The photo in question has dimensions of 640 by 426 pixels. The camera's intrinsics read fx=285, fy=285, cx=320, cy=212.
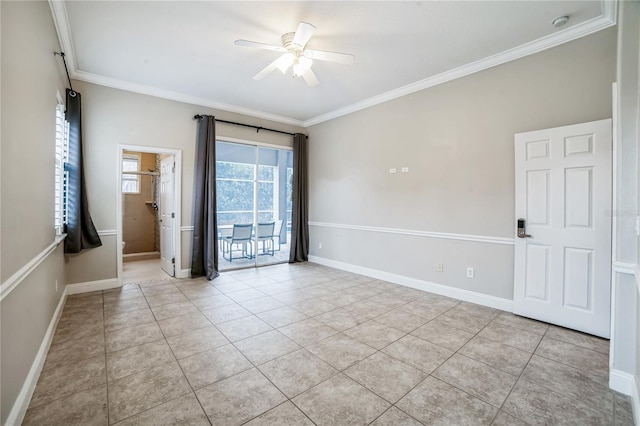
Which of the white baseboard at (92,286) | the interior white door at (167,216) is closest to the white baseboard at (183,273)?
the interior white door at (167,216)

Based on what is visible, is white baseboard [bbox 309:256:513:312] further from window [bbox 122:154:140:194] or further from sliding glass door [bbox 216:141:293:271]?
window [bbox 122:154:140:194]

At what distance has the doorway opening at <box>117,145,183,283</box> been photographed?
4.97 m

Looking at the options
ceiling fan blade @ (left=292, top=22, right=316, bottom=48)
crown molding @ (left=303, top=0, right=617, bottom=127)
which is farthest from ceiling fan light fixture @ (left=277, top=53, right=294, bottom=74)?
crown molding @ (left=303, top=0, right=617, bottom=127)

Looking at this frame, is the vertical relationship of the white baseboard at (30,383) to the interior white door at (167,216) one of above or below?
below

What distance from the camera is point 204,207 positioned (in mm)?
4777

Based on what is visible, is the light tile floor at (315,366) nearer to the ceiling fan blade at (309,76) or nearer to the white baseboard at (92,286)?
the white baseboard at (92,286)

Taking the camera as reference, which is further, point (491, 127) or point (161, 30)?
point (491, 127)

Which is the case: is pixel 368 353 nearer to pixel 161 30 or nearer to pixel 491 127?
pixel 491 127

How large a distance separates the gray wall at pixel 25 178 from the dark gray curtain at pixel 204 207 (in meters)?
2.11

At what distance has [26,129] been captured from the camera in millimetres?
1903

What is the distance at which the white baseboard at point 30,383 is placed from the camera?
160 centimetres

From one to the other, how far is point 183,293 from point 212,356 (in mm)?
1902

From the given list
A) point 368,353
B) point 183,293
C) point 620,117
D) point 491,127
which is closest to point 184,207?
point 183,293

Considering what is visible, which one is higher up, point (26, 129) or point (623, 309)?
point (26, 129)
